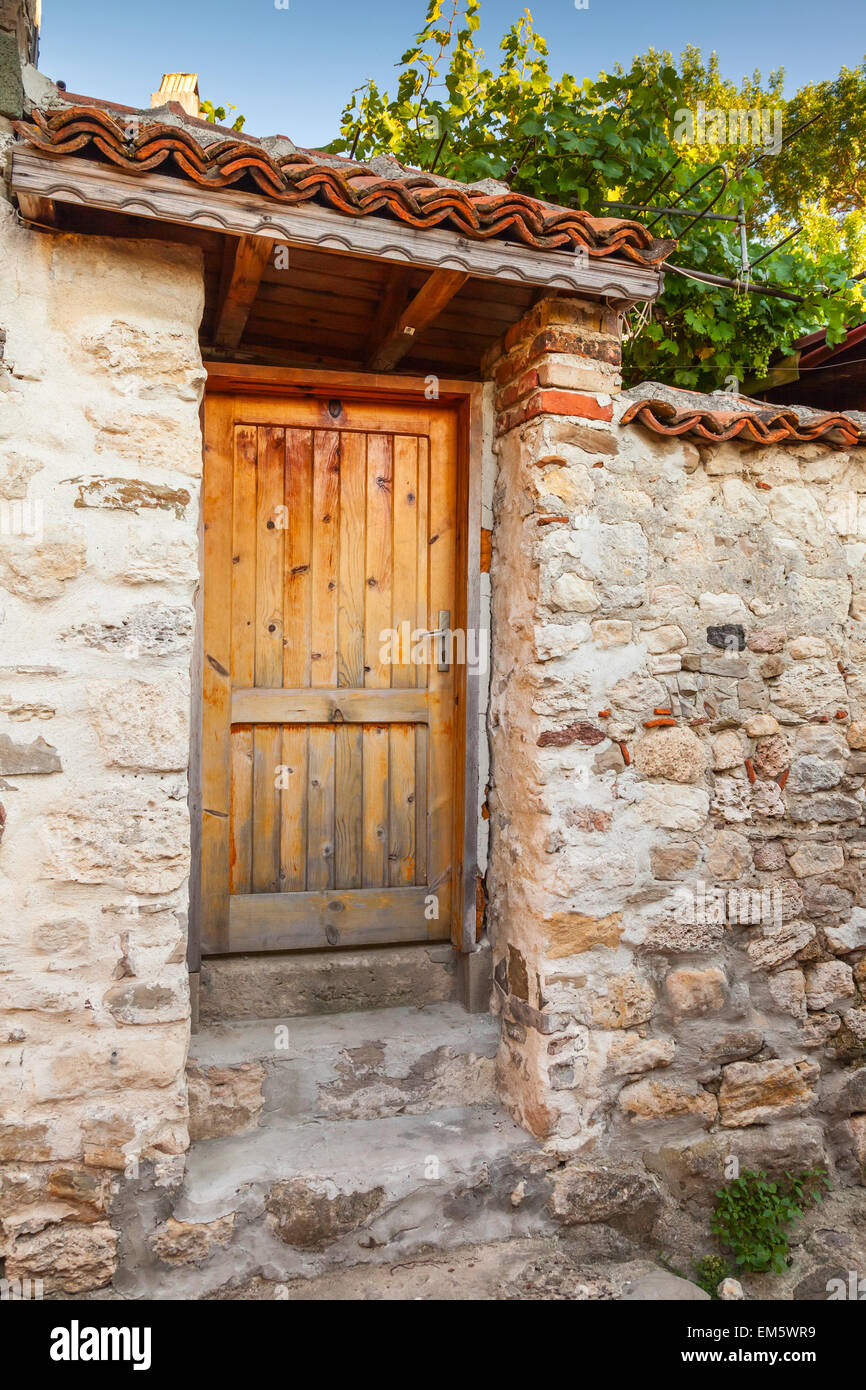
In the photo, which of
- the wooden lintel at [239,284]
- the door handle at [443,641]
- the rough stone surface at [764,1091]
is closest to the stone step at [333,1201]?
the rough stone surface at [764,1091]

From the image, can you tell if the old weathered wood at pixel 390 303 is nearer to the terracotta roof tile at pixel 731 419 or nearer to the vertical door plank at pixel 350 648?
the vertical door plank at pixel 350 648

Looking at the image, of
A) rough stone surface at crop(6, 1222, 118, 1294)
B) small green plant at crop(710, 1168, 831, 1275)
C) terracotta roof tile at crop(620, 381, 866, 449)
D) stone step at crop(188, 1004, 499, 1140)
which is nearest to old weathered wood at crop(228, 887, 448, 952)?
stone step at crop(188, 1004, 499, 1140)

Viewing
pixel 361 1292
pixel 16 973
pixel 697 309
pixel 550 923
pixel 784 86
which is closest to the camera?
pixel 16 973

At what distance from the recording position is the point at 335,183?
2.18 meters

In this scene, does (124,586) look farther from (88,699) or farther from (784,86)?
(784,86)

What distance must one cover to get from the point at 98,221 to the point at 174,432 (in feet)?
1.86

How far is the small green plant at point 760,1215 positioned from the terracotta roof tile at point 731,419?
253 centimetres

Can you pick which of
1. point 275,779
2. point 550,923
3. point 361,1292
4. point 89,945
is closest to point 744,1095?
point 550,923

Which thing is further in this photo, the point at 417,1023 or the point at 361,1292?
the point at 417,1023

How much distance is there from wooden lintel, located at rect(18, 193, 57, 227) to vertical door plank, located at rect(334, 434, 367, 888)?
3.67 feet

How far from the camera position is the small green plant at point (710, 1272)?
106 inches

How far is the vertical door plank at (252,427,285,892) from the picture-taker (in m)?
2.93

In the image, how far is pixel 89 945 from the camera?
7.52ft

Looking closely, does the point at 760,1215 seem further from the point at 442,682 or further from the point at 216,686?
the point at 216,686
